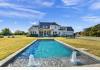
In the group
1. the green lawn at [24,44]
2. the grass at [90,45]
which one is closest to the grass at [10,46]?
the green lawn at [24,44]

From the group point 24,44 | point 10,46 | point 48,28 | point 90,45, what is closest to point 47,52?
point 10,46

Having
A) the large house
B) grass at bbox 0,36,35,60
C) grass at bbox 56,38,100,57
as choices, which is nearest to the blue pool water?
grass at bbox 0,36,35,60

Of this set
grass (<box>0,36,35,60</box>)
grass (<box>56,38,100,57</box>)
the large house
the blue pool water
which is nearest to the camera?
grass (<box>0,36,35,60</box>)

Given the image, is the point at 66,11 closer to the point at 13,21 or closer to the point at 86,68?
the point at 13,21

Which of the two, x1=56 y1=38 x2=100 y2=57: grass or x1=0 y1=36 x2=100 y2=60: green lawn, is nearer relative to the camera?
x1=0 y1=36 x2=100 y2=60: green lawn

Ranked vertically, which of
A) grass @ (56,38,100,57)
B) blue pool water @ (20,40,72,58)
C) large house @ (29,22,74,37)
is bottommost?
blue pool water @ (20,40,72,58)

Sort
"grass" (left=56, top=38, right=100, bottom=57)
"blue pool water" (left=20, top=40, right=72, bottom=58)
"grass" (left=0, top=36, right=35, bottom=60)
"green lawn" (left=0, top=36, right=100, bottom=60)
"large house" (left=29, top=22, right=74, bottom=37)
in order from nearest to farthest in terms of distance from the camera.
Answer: "grass" (left=0, top=36, right=35, bottom=60)
"green lawn" (left=0, top=36, right=100, bottom=60)
"blue pool water" (left=20, top=40, right=72, bottom=58)
"grass" (left=56, top=38, right=100, bottom=57)
"large house" (left=29, top=22, right=74, bottom=37)

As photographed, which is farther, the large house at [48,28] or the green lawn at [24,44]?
the large house at [48,28]

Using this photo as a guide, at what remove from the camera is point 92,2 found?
12.0 m

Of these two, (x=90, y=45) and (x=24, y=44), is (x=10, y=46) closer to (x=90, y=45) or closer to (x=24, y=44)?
(x=24, y=44)

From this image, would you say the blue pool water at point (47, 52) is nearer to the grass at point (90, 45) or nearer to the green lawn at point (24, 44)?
the green lawn at point (24, 44)

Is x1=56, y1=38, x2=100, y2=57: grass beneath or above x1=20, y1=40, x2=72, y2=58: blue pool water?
above

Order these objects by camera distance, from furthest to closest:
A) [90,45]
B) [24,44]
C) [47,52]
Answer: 1. [24,44]
2. [90,45]
3. [47,52]

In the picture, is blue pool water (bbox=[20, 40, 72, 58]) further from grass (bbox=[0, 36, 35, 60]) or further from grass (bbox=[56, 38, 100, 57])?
grass (bbox=[56, 38, 100, 57])
